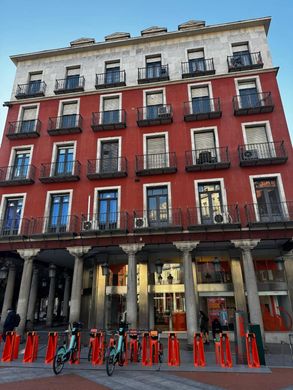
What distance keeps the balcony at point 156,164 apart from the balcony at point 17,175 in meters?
7.31

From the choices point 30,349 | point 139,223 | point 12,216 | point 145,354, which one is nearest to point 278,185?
point 139,223

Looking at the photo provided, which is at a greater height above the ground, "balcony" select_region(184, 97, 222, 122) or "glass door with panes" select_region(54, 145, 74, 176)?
"balcony" select_region(184, 97, 222, 122)

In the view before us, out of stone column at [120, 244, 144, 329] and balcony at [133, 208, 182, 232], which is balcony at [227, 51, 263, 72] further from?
stone column at [120, 244, 144, 329]

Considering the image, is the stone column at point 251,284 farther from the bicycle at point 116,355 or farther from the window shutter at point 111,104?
the window shutter at point 111,104

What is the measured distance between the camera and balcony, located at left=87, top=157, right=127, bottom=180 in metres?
17.7

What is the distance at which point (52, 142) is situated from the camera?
19875mm

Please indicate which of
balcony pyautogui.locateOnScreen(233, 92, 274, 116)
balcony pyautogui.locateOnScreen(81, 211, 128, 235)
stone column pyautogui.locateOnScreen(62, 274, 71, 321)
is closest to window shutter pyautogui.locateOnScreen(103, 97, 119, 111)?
balcony pyautogui.locateOnScreen(81, 211, 128, 235)

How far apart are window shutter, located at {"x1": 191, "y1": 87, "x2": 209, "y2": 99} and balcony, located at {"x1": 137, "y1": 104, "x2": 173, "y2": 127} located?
2.14 meters

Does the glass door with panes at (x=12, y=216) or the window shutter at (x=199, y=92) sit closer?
the glass door with panes at (x=12, y=216)

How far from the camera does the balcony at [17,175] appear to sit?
60.7 ft

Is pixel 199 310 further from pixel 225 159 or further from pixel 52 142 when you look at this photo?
pixel 52 142

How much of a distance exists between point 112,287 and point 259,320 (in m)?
9.05

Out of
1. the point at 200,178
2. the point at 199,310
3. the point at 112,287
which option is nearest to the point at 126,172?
the point at 200,178

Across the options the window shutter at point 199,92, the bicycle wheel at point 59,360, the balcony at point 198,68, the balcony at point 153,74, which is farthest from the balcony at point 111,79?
the bicycle wheel at point 59,360
